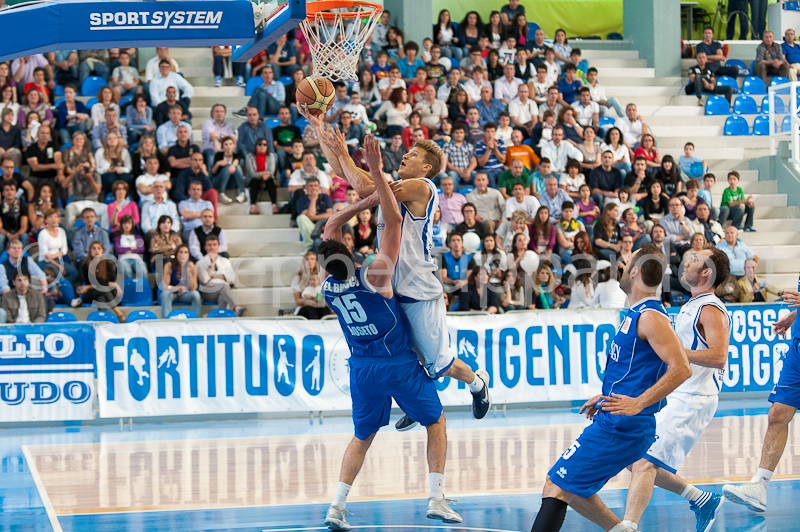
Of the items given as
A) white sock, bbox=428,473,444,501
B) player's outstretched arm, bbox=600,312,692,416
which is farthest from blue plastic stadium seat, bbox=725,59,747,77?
player's outstretched arm, bbox=600,312,692,416

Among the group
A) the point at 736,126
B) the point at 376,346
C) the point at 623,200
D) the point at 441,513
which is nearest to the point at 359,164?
the point at 623,200

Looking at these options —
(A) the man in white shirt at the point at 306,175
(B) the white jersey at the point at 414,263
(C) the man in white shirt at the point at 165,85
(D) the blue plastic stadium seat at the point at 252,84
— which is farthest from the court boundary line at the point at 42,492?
(D) the blue plastic stadium seat at the point at 252,84

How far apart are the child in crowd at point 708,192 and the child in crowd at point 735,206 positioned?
272mm

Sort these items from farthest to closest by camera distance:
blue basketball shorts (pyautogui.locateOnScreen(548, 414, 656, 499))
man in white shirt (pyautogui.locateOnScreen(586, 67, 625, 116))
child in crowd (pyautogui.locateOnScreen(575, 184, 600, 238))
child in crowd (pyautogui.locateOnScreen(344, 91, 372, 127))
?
man in white shirt (pyautogui.locateOnScreen(586, 67, 625, 116)) → child in crowd (pyautogui.locateOnScreen(344, 91, 372, 127)) → child in crowd (pyautogui.locateOnScreen(575, 184, 600, 238)) → blue basketball shorts (pyautogui.locateOnScreen(548, 414, 656, 499))

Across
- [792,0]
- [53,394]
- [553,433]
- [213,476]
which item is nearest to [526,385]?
[553,433]

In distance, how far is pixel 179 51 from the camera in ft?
57.1

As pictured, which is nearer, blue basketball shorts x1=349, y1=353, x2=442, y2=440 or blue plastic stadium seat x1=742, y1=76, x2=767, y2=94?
blue basketball shorts x1=349, y1=353, x2=442, y2=440

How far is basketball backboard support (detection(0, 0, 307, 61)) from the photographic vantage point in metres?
5.58

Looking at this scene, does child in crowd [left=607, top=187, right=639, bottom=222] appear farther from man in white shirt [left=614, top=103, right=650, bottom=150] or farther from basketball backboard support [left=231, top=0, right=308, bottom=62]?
basketball backboard support [left=231, top=0, right=308, bottom=62]

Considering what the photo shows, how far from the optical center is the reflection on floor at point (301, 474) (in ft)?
21.8

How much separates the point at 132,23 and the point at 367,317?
2.50 metres

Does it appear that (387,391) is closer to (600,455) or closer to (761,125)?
(600,455)

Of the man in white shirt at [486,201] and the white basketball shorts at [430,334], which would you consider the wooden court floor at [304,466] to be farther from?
the man in white shirt at [486,201]

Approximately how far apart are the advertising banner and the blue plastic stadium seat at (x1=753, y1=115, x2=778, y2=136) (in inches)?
570
